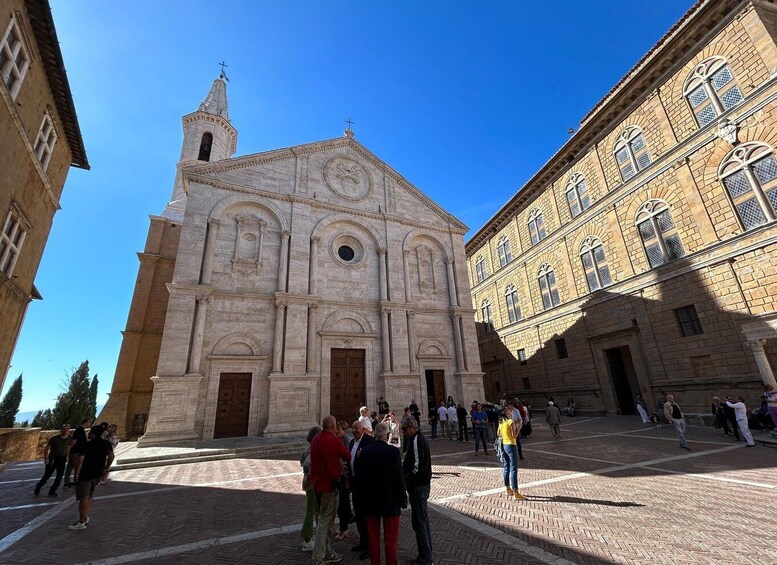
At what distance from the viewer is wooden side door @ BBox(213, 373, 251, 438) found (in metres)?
15.0

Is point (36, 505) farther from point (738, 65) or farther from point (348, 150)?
point (738, 65)

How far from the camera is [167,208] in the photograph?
83.8 feet

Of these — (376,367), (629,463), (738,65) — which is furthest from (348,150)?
(629,463)

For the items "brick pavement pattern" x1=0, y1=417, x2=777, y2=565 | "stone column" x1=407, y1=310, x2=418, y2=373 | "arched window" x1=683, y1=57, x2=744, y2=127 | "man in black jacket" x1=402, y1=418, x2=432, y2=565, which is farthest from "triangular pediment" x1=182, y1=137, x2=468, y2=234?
"man in black jacket" x1=402, y1=418, x2=432, y2=565

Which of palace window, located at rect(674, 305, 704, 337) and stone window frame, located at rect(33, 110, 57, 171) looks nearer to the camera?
Result: stone window frame, located at rect(33, 110, 57, 171)

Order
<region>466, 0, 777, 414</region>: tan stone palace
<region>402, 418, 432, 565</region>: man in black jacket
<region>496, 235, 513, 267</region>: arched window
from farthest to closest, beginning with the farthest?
<region>496, 235, 513, 267</region>: arched window, <region>466, 0, 777, 414</region>: tan stone palace, <region>402, 418, 432, 565</region>: man in black jacket

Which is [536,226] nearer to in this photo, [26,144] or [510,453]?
[510,453]

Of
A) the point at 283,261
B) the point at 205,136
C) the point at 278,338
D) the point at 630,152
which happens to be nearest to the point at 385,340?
the point at 278,338

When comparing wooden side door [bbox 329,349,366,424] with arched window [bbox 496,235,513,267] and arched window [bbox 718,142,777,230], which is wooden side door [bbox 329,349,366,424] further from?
arched window [bbox 496,235,513,267]

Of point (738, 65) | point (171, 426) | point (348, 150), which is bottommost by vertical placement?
point (171, 426)

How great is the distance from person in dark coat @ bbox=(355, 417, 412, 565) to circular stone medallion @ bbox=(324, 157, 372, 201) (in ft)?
62.9

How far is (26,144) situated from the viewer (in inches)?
424

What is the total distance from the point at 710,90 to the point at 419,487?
2292cm

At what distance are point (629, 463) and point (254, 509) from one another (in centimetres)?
981
